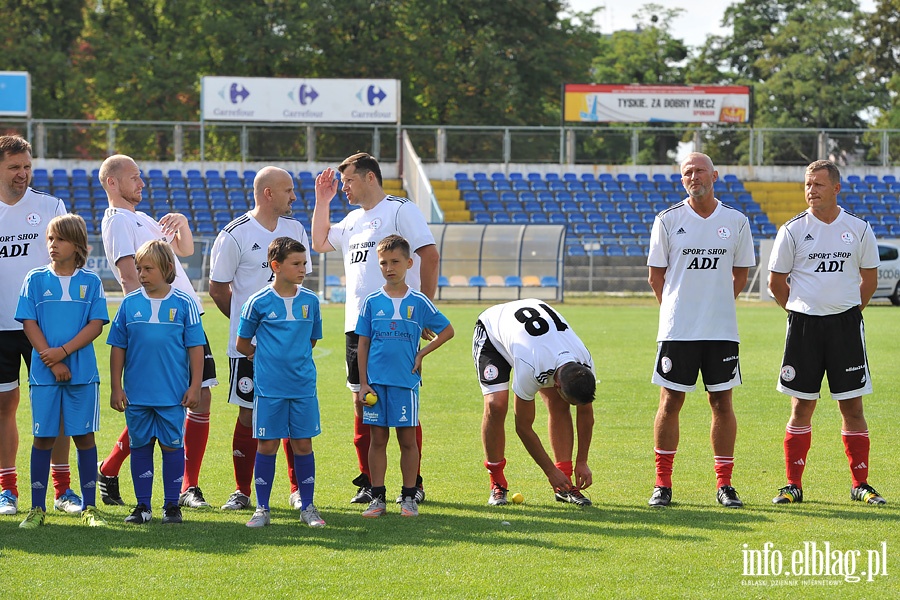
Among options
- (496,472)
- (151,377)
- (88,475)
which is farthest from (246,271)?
(496,472)

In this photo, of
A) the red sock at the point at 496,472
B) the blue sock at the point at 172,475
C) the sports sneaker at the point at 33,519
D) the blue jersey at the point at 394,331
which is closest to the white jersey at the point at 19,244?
the sports sneaker at the point at 33,519

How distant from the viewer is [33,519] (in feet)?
20.4

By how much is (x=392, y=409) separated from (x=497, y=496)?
96cm

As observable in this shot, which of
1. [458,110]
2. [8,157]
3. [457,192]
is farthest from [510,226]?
[8,157]

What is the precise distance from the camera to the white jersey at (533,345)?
21.6 ft

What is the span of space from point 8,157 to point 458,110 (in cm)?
4357

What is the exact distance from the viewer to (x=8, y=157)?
22.2ft

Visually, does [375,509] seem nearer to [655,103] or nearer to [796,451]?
[796,451]

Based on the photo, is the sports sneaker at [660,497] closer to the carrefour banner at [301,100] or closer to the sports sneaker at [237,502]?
the sports sneaker at [237,502]

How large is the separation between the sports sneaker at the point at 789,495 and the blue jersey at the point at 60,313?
4.22m

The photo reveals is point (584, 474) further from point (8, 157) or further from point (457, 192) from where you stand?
point (457, 192)

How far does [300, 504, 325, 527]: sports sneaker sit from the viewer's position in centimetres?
631

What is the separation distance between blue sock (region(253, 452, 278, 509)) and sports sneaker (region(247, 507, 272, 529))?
3cm

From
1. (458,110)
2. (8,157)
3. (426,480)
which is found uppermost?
(458,110)
